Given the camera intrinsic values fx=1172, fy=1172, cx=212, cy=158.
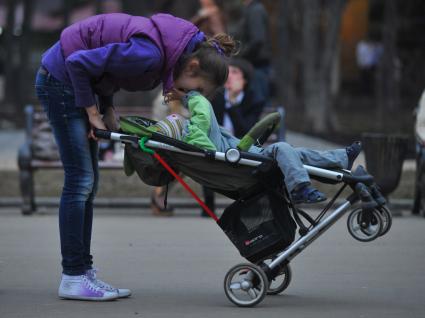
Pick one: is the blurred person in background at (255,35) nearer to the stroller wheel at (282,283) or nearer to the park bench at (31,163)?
the park bench at (31,163)

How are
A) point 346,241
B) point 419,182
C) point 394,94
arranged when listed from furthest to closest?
point 394,94
point 419,182
point 346,241

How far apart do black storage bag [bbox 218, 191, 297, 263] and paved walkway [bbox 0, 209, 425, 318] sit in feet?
1.09

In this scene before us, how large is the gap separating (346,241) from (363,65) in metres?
28.0

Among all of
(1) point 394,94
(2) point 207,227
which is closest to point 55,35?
(1) point 394,94

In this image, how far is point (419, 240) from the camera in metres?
9.31

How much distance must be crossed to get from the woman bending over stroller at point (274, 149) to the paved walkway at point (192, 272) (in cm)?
70

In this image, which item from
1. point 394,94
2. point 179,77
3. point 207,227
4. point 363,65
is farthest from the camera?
point 363,65

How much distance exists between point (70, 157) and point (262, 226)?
1118 mm

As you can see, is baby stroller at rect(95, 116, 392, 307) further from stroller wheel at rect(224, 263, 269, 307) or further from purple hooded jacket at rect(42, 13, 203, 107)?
purple hooded jacket at rect(42, 13, 203, 107)

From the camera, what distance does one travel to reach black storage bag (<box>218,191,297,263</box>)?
6.28 metres

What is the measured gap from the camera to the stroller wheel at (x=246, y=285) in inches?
245

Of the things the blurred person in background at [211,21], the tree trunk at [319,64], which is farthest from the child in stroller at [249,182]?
the tree trunk at [319,64]

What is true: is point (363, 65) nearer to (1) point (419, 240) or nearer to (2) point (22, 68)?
(2) point (22, 68)

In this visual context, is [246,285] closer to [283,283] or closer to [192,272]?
[283,283]
